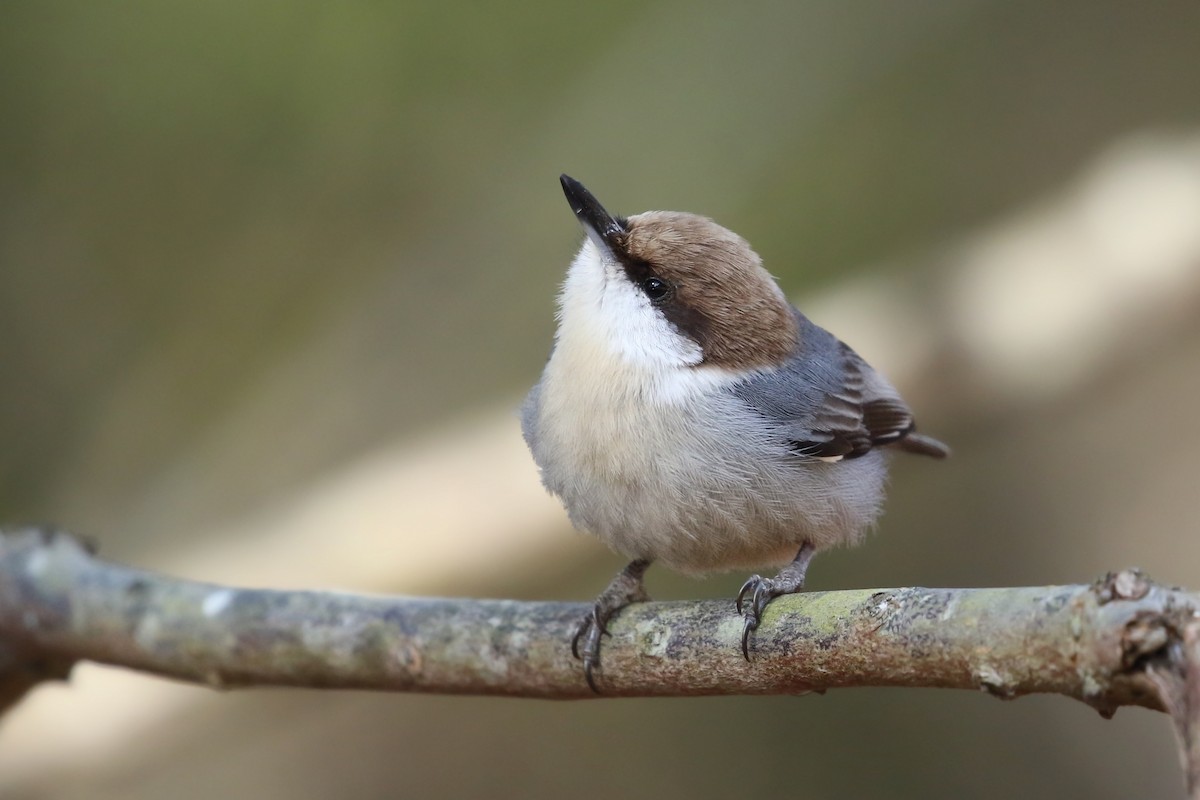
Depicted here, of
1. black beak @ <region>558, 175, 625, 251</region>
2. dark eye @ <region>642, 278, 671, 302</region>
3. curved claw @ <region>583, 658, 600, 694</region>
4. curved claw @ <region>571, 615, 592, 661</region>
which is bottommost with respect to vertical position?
curved claw @ <region>583, 658, 600, 694</region>

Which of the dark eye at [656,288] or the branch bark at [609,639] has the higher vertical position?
the dark eye at [656,288]

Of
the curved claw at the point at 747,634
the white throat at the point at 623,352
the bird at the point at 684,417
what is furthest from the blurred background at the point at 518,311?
the curved claw at the point at 747,634

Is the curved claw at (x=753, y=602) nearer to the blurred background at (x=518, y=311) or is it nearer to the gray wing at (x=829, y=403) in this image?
the gray wing at (x=829, y=403)

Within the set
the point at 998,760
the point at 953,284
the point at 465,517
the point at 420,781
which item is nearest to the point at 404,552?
the point at 465,517

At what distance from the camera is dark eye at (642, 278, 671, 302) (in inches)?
126

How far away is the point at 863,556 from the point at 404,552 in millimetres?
2431

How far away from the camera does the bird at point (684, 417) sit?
305 centimetres

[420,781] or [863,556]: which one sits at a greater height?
[863,556]

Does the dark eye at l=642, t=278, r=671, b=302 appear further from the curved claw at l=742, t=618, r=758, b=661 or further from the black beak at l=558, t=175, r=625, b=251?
the curved claw at l=742, t=618, r=758, b=661

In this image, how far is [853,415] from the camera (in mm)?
3486

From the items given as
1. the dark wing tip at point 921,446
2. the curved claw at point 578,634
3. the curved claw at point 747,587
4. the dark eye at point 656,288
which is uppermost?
the dark eye at point 656,288

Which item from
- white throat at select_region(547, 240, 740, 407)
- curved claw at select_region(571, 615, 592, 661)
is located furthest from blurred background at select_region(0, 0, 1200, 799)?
curved claw at select_region(571, 615, 592, 661)

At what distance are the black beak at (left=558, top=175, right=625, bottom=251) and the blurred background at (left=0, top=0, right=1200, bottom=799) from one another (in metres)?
1.80

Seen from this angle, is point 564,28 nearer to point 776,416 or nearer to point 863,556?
point 863,556
